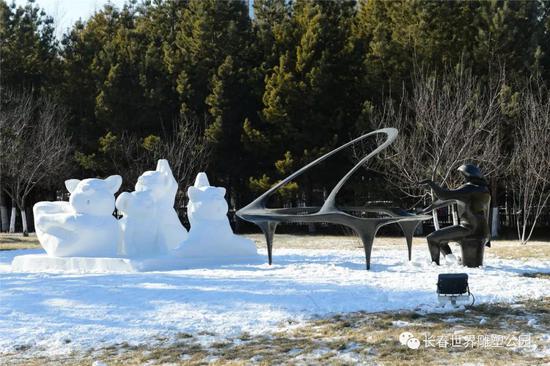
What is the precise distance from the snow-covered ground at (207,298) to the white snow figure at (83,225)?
1135 mm

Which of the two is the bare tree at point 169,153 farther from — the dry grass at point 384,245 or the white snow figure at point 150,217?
the white snow figure at point 150,217

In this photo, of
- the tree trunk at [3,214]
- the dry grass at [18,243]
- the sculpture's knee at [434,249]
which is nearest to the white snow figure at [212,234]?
the sculpture's knee at [434,249]

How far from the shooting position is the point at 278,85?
25984 millimetres

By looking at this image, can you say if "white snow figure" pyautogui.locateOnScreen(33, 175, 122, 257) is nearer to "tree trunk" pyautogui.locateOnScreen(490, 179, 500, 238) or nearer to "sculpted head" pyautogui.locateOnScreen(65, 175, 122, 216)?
"sculpted head" pyautogui.locateOnScreen(65, 175, 122, 216)

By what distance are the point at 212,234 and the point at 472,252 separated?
4.78 metres

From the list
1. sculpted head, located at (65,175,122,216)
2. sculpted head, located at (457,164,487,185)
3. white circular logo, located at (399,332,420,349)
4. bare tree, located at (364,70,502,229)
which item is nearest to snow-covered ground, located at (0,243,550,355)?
white circular logo, located at (399,332,420,349)

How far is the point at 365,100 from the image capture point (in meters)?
26.8

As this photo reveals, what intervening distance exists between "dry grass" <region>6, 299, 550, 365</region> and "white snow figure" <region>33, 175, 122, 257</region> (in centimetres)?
642

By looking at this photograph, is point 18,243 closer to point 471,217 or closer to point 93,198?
point 93,198

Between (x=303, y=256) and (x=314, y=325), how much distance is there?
24.3 feet

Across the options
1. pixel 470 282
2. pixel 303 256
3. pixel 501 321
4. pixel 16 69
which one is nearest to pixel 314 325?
pixel 501 321

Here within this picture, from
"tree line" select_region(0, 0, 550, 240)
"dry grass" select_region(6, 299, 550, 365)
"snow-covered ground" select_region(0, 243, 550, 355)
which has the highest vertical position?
"tree line" select_region(0, 0, 550, 240)

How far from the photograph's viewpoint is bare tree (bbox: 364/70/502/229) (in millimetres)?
20156

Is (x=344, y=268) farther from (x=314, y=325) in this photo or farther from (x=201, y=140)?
(x=201, y=140)
